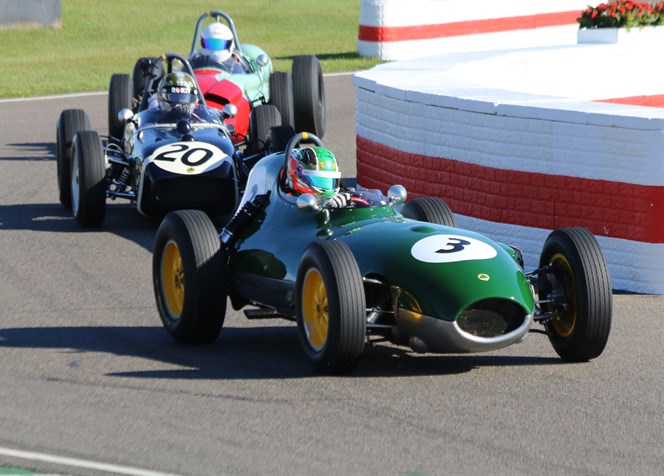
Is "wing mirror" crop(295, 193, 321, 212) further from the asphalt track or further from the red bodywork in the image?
the red bodywork

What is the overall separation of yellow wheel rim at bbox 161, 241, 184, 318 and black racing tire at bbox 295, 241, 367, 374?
1.29 m

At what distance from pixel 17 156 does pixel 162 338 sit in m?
9.25

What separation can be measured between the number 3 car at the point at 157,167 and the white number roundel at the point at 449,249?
200 inches

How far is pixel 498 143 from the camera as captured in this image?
1217cm

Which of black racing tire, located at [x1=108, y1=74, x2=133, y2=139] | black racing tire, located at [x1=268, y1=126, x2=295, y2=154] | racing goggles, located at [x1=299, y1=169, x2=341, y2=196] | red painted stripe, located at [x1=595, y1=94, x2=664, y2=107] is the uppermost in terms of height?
racing goggles, located at [x1=299, y1=169, x2=341, y2=196]

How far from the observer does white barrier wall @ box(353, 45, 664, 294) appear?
36.5ft

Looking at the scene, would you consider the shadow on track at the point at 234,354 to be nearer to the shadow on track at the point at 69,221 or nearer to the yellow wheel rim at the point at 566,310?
the yellow wheel rim at the point at 566,310

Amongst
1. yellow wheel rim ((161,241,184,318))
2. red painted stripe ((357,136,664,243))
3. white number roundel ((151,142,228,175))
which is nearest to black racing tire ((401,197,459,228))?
yellow wheel rim ((161,241,184,318))

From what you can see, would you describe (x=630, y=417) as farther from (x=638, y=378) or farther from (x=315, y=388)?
(x=315, y=388)

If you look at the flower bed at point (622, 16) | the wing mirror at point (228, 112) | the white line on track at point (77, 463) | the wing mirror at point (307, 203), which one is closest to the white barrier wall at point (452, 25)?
the flower bed at point (622, 16)

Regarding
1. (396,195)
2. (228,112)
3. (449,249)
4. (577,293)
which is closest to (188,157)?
(228,112)

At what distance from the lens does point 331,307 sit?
8055mm

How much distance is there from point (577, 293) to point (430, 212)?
156 cm

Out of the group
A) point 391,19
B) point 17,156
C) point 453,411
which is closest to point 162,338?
point 453,411
